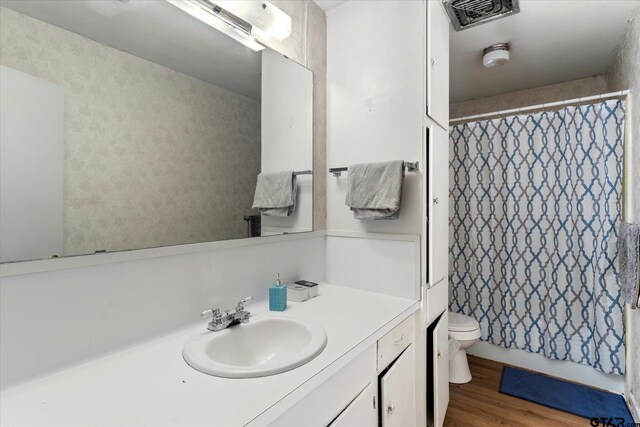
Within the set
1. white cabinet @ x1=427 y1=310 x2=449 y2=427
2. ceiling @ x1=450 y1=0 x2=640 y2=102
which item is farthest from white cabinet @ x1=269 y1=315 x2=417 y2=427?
ceiling @ x1=450 y1=0 x2=640 y2=102

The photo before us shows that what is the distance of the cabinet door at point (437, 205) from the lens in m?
1.51

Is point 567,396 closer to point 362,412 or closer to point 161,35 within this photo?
point 362,412

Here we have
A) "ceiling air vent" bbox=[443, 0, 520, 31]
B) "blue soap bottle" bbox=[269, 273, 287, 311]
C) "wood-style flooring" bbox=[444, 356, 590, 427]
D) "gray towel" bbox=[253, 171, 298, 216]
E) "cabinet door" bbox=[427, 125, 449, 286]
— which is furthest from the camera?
"wood-style flooring" bbox=[444, 356, 590, 427]

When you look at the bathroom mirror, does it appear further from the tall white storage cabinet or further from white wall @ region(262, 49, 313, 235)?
the tall white storage cabinet

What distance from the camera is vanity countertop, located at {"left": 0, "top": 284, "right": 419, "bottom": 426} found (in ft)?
2.14

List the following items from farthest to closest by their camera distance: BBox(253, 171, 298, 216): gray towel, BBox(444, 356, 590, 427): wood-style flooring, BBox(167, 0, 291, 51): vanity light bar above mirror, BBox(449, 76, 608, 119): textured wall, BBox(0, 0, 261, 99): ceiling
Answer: BBox(449, 76, 608, 119): textured wall, BBox(444, 356, 590, 427): wood-style flooring, BBox(253, 171, 298, 216): gray towel, BBox(167, 0, 291, 51): vanity light bar above mirror, BBox(0, 0, 261, 99): ceiling

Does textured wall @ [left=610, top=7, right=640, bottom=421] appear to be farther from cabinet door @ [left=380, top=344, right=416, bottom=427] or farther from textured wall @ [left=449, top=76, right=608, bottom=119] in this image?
cabinet door @ [left=380, top=344, right=416, bottom=427]

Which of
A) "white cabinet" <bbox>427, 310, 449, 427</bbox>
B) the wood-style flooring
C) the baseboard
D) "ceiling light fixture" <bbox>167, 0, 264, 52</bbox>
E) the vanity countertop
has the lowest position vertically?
the wood-style flooring

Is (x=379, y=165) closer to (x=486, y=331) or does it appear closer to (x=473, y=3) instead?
(x=473, y=3)

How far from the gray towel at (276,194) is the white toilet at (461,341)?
149 cm

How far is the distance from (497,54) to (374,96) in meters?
1.32

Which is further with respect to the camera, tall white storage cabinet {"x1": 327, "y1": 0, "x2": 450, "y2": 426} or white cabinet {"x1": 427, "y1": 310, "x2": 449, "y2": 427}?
white cabinet {"x1": 427, "y1": 310, "x2": 449, "y2": 427}

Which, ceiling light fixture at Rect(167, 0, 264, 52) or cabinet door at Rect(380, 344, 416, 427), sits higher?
ceiling light fixture at Rect(167, 0, 264, 52)

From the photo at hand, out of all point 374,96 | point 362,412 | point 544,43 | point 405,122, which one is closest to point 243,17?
point 374,96
